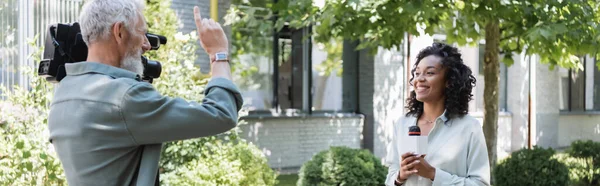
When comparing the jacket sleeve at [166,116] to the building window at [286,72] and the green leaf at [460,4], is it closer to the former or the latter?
the green leaf at [460,4]

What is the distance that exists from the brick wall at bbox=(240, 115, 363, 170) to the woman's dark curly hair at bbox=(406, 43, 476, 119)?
10480mm

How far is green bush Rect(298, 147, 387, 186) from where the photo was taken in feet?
32.7

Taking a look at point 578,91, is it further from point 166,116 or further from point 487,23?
point 166,116

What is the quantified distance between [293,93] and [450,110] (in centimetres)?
1186

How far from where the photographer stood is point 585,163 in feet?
41.5

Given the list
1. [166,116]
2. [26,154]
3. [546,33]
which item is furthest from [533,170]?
[166,116]

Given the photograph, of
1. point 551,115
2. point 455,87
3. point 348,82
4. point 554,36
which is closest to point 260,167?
point 554,36

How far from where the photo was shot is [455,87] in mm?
3900

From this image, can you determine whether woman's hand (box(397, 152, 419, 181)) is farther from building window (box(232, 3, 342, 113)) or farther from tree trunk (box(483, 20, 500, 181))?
building window (box(232, 3, 342, 113))

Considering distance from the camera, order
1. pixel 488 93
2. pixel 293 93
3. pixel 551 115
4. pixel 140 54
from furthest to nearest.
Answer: pixel 551 115
pixel 293 93
pixel 488 93
pixel 140 54

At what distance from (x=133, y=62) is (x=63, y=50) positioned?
0.30m

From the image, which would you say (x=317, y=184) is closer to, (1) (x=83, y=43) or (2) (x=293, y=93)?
(2) (x=293, y=93)

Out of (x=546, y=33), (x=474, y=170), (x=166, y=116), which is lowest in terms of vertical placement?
(x=474, y=170)

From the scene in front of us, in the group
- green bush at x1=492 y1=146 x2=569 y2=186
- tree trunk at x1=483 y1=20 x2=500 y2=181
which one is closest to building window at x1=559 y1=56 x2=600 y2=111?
green bush at x1=492 y1=146 x2=569 y2=186
